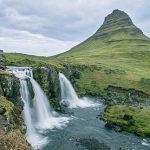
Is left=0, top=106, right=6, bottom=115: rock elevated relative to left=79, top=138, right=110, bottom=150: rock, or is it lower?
elevated

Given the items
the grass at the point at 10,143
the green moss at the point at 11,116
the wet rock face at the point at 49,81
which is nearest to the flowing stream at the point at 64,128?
the wet rock face at the point at 49,81

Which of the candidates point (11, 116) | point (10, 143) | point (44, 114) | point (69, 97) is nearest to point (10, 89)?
point (11, 116)

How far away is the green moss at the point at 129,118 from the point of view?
72.4 metres

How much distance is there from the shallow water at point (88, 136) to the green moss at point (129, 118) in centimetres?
283

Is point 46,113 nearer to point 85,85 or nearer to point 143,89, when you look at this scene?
point 85,85

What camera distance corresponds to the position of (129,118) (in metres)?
79.6

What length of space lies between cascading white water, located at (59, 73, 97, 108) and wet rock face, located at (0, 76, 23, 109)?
36.0 m

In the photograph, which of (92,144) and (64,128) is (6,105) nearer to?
(92,144)

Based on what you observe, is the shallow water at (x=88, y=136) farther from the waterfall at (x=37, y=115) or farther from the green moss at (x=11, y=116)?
the green moss at (x=11, y=116)

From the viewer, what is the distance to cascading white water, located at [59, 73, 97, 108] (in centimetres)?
10000

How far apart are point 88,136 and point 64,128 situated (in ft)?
21.1

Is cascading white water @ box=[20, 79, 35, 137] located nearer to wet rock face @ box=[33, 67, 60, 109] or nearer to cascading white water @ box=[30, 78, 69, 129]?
cascading white water @ box=[30, 78, 69, 129]

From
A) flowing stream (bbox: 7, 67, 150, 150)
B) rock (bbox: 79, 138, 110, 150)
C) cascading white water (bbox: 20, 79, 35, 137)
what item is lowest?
rock (bbox: 79, 138, 110, 150)

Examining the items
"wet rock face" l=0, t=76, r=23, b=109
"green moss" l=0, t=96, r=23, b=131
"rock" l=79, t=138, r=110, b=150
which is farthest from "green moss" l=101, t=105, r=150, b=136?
"green moss" l=0, t=96, r=23, b=131
